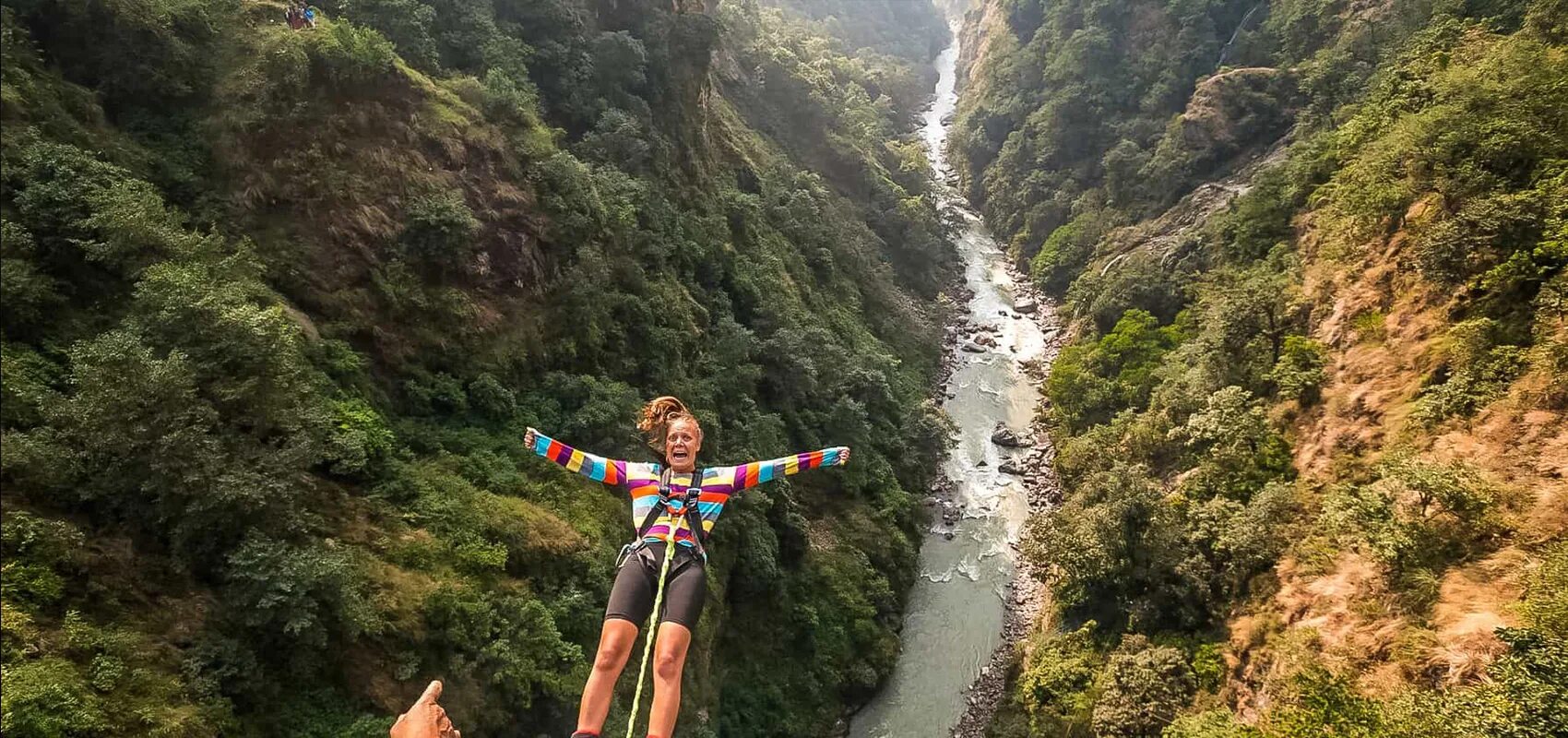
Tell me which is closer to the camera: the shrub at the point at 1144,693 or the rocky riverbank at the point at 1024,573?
the shrub at the point at 1144,693

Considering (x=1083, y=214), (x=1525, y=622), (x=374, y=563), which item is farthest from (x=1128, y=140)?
(x=374, y=563)

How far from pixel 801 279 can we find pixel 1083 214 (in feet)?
81.4

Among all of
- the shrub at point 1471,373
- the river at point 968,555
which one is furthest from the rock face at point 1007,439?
the shrub at point 1471,373

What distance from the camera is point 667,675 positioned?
15.5 ft

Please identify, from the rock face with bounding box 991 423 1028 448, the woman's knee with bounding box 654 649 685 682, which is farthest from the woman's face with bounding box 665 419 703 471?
the rock face with bounding box 991 423 1028 448

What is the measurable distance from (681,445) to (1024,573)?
78.5 feet

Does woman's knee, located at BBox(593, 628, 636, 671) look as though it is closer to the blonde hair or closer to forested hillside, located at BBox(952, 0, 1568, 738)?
the blonde hair

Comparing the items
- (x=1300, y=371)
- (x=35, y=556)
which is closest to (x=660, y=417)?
(x=35, y=556)

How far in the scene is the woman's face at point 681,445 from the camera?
236 inches

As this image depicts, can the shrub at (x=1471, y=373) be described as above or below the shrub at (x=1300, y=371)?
above

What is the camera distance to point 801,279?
34438 mm

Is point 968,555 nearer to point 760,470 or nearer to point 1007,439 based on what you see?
point 1007,439

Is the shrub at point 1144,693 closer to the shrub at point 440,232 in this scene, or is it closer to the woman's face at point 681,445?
the woman's face at point 681,445

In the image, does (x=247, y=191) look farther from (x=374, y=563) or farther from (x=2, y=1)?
(x=374, y=563)
